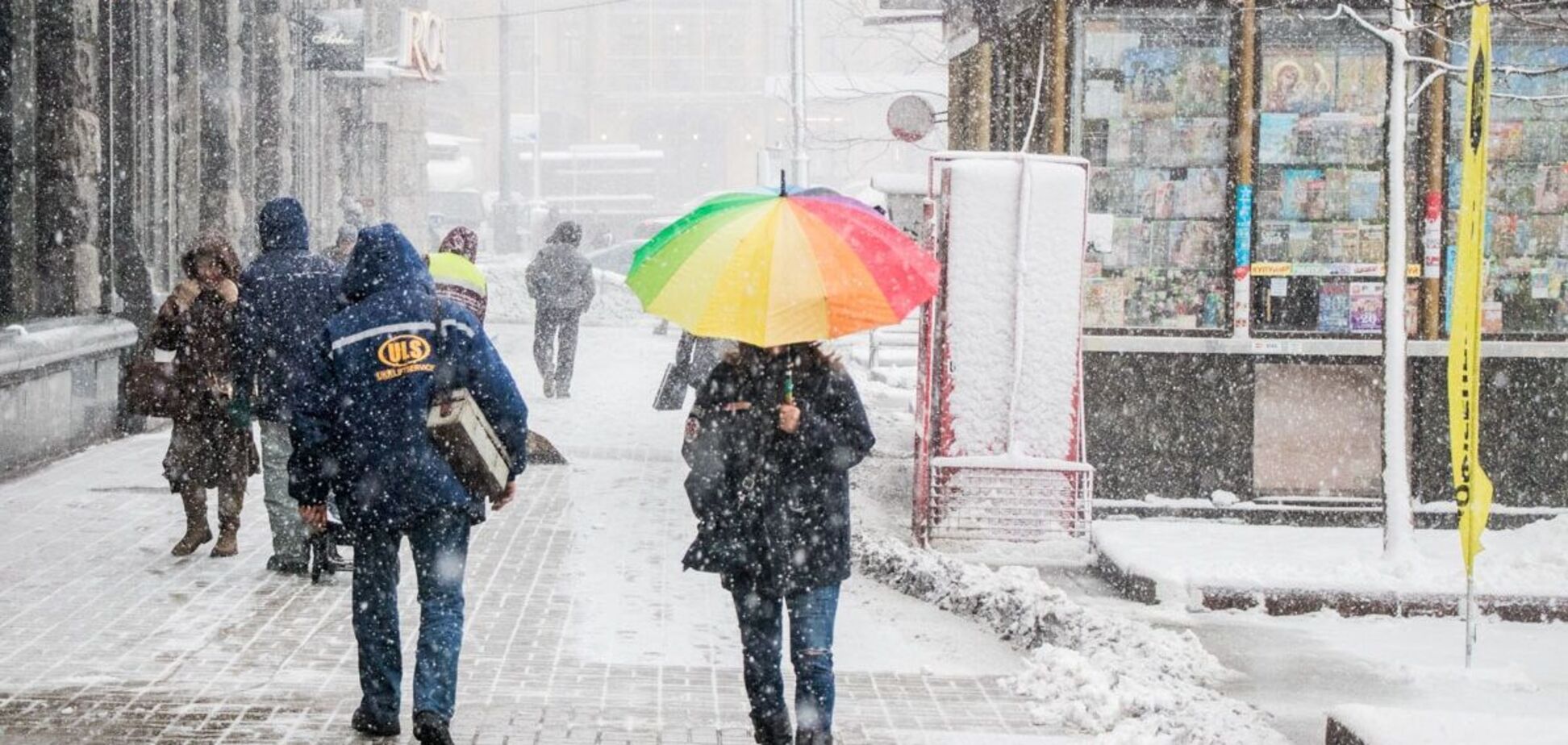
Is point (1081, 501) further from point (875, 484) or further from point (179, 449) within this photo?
point (179, 449)

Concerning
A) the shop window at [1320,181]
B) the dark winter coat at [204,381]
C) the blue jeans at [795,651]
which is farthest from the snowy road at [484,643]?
the shop window at [1320,181]

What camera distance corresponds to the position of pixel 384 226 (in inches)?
234

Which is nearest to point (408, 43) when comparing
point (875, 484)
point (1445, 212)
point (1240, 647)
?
point (875, 484)

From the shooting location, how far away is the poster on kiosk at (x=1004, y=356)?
10.2m

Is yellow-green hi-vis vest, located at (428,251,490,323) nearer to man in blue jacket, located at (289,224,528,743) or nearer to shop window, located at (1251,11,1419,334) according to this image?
man in blue jacket, located at (289,224,528,743)

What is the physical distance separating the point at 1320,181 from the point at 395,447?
7757 millimetres

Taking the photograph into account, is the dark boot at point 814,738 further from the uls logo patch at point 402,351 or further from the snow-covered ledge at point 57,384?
the snow-covered ledge at point 57,384

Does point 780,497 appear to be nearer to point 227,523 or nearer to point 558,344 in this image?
point 227,523

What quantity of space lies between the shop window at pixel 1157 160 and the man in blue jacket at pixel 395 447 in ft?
21.5

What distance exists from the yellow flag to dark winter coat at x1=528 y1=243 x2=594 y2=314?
443 inches

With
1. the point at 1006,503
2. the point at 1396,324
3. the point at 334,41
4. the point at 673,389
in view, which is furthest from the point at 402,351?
the point at 334,41

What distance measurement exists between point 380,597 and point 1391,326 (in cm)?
586

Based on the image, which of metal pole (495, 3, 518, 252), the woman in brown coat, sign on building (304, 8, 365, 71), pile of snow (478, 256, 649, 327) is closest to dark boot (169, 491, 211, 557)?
the woman in brown coat

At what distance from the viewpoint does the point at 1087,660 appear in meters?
7.37
